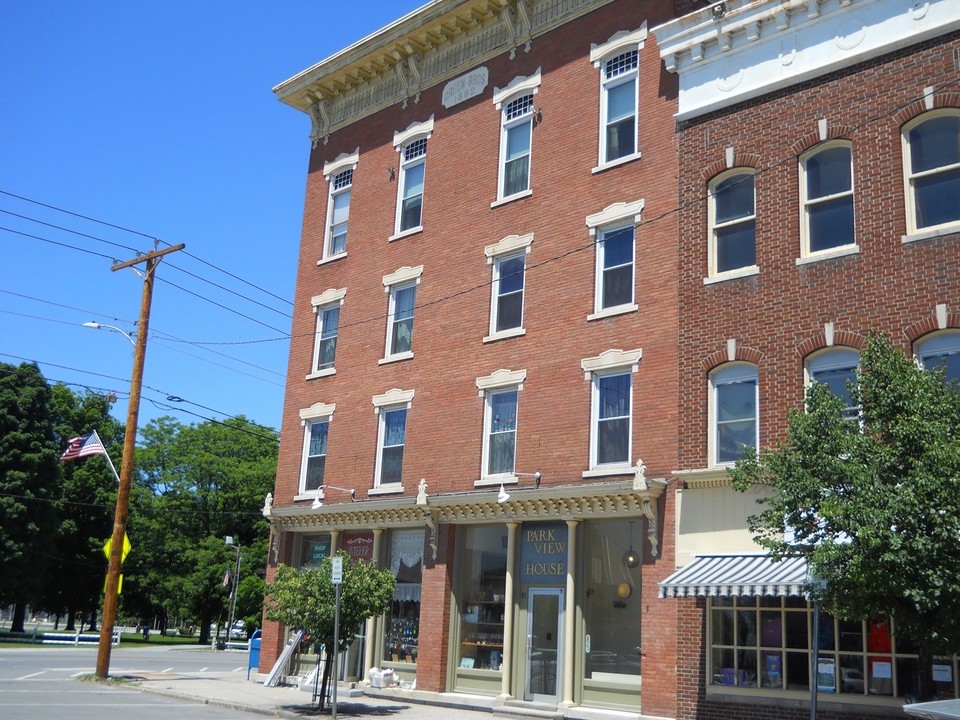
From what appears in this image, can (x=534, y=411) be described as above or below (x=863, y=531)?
above

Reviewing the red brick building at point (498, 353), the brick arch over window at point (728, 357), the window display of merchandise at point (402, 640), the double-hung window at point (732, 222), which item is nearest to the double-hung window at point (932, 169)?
the double-hung window at point (732, 222)

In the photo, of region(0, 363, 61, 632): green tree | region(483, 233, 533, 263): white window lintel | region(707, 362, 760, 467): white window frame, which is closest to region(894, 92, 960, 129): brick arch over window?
region(707, 362, 760, 467): white window frame

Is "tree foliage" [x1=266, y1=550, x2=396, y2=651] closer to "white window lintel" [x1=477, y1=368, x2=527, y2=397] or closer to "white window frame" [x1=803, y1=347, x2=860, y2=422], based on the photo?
"white window lintel" [x1=477, y1=368, x2=527, y2=397]

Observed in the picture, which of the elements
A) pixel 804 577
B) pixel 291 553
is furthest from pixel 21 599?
pixel 804 577

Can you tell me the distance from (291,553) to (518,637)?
8929mm

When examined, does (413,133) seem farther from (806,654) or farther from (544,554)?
(806,654)

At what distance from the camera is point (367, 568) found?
2134 cm

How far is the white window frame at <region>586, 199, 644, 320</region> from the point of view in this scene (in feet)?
70.0

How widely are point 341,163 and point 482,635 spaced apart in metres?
14.7

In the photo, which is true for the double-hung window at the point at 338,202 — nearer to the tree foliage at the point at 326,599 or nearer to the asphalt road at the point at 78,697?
the tree foliage at the point at 326,599

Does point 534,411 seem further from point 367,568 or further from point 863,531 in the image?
point 863,531

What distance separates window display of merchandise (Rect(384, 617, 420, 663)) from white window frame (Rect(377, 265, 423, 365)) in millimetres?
6768

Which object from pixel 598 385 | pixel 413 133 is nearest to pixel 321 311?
pixel 413 133

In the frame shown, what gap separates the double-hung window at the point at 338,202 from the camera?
2944cm
